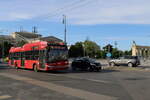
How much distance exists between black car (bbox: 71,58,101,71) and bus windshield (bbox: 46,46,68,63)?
13.9ft

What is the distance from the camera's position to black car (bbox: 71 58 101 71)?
2439 centimetres

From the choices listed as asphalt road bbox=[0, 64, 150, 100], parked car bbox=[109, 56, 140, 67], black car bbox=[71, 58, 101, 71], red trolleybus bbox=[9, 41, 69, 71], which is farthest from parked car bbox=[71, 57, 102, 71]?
asphalt road bbox=[0, 64, 150, 100]

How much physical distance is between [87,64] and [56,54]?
5.36m

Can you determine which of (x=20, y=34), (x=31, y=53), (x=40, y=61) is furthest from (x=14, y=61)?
(x=20, y=34)

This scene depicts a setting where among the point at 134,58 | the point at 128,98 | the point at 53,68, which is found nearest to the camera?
the point at 128,98

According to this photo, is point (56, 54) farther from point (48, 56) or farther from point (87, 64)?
point (87, 64)

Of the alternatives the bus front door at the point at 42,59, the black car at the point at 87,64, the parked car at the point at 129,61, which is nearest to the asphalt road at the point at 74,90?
the bus front door at the point at 42,59

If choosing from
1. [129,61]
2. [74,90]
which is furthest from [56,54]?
[129,61]

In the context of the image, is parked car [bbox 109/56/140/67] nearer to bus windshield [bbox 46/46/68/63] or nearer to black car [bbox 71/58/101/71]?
black car [bbox 71/58/101/71]

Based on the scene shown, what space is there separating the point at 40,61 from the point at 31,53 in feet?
8.81

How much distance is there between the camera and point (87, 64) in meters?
25.0

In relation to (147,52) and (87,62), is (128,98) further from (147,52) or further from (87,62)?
(147,52)

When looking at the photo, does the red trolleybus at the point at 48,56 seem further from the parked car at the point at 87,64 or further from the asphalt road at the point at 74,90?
the asphalt road at the point at 74,90

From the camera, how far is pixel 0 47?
291ft
